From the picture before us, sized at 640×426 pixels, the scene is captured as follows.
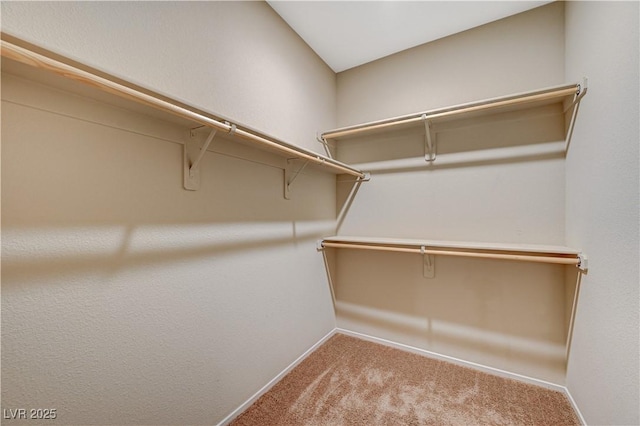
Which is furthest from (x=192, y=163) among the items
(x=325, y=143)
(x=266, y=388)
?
(x=266, y=388)

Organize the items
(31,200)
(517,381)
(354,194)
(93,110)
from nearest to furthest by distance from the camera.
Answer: (31,200)
(93,110)
(517,381)
(354,194)

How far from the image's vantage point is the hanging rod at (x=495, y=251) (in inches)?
48.5

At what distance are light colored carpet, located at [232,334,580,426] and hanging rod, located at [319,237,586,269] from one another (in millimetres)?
851

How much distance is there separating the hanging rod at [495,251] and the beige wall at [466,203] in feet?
0.88

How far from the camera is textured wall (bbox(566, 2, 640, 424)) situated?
872 millimetres

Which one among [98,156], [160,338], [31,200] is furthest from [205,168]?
[160,338]

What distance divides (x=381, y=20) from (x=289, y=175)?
1.26 m

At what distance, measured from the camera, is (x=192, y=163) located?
3.59 feet

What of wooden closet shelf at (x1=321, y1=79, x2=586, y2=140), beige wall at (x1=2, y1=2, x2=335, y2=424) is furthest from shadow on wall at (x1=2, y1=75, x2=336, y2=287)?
wooden closet shelf at (x1=321, y1=79, x2=586, y2=140)

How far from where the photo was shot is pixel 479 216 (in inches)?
66.8

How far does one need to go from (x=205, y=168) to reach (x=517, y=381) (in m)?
2.35

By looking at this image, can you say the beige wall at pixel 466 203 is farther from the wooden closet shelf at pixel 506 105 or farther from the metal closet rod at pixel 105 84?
the metal closet rod at pixel 105 84

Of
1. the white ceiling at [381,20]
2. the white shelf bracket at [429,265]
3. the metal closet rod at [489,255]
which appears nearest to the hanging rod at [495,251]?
the metal closet rod at [489,255]

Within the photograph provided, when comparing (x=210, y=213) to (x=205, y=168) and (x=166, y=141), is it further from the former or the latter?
(x=166, y=141)
